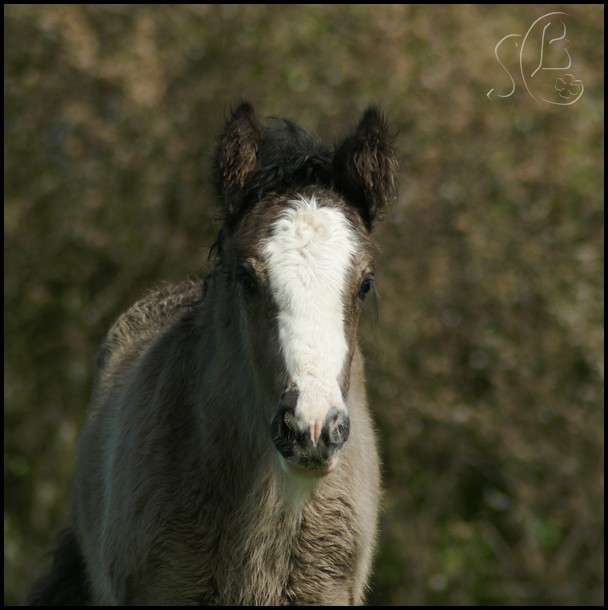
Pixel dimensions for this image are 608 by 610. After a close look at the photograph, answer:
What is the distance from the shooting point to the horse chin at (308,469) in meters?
4.38

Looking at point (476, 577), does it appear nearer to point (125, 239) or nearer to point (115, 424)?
point (125, 239)

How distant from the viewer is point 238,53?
516 inches

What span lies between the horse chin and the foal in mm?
218

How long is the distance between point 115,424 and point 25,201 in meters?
8.44

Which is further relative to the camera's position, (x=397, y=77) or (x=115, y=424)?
(x=397, y=77)

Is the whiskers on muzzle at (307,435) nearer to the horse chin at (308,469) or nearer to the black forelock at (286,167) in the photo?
the horse chin at (308,469)

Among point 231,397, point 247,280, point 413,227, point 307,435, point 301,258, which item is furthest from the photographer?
point 413,227

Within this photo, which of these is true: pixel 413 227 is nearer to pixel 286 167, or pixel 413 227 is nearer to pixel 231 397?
pixel 286 167

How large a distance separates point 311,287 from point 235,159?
1.00 meters

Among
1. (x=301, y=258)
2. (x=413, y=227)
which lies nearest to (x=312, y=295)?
(x=301, y=258)

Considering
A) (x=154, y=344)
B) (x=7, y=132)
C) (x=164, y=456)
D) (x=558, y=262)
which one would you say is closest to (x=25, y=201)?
(x=7, y=132)

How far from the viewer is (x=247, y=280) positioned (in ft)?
15.9

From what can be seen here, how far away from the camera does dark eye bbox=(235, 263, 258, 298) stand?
15.7ft

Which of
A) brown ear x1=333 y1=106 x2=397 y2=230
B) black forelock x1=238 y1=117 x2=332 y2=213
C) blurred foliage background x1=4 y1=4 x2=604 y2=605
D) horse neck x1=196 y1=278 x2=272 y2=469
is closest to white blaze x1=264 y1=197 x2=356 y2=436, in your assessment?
black forelock x1=238 y1=117 x2=332 y2=213
